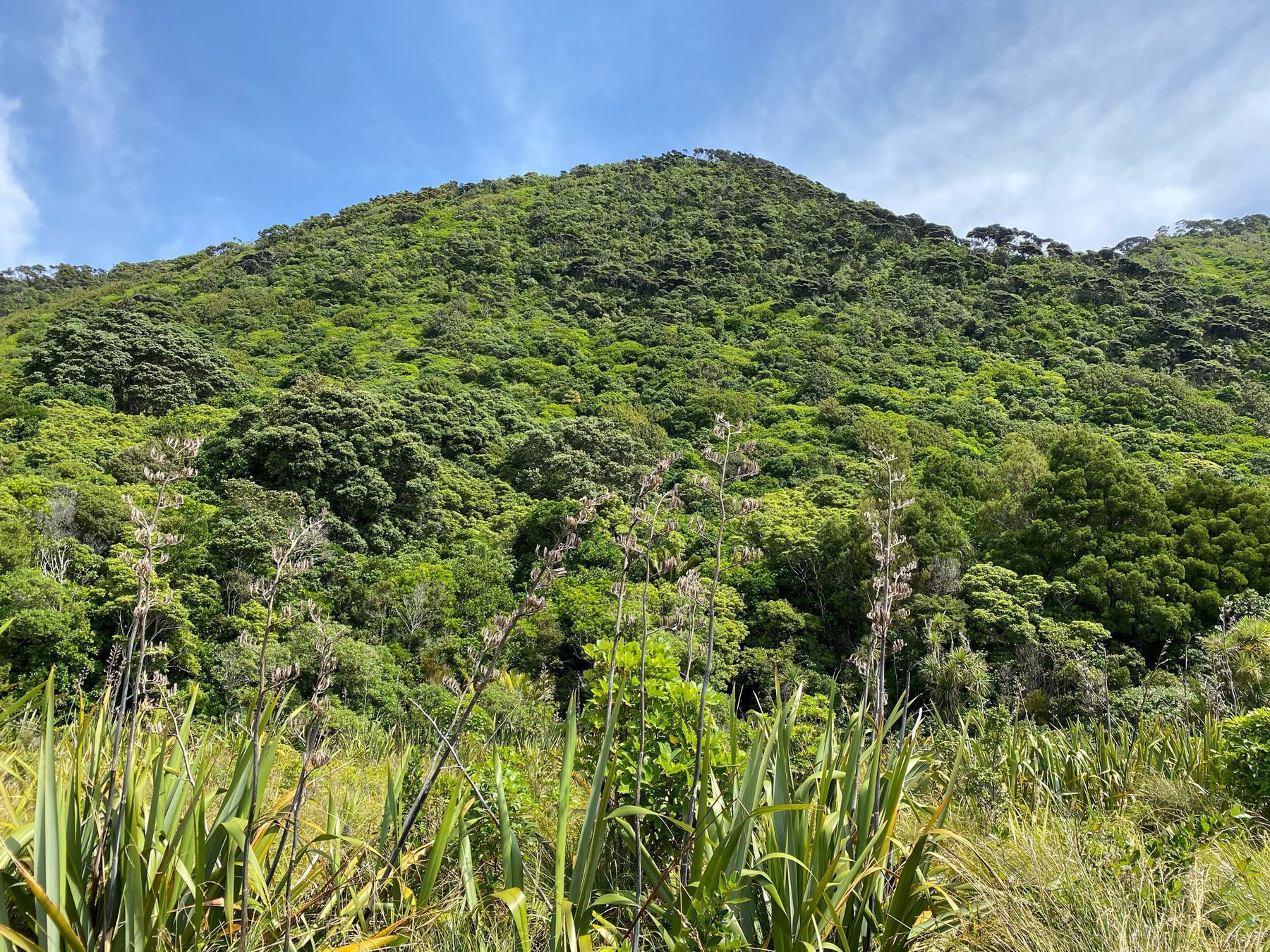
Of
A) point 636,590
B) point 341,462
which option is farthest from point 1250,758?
point 341,462

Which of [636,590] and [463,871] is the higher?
[636,590]

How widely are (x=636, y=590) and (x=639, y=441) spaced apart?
3234 cm

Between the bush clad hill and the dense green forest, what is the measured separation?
22 cm

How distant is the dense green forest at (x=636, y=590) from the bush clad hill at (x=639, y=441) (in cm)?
22

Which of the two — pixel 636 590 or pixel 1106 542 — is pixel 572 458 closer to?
pixel 1106 542

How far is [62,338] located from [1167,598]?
1904 inches

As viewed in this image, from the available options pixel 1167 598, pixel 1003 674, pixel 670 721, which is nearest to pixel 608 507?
pixel 1003 674

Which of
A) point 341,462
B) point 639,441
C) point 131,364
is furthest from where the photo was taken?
point 639,441

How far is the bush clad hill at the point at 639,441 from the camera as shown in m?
16.7

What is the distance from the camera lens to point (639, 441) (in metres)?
35.7

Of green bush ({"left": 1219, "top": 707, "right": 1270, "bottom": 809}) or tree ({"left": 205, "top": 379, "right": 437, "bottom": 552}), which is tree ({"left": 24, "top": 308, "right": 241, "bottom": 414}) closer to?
tree ({"left": 205, "top": 379, "right": 437, "bottom": 552})

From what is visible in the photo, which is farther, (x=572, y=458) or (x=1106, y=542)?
(x=572, y=458)

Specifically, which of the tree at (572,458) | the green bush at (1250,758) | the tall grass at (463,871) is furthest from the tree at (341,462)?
the green bush at (1250,758)

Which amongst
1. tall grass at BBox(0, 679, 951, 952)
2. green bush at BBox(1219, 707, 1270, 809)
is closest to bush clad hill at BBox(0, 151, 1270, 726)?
tall grass at BBox(0, 679, 951, 952)
